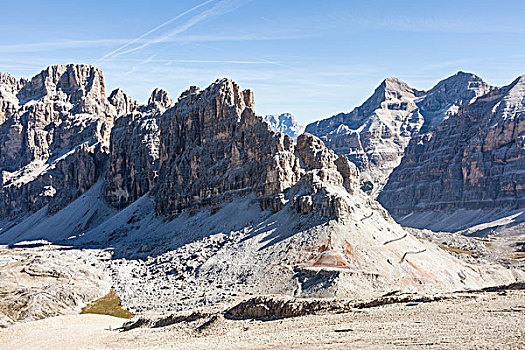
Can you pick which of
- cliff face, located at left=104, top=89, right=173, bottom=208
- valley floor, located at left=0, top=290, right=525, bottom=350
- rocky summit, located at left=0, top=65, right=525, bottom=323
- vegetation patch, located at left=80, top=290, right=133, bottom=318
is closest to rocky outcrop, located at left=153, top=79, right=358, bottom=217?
rocky summit, located at left=0, top=65, right=525, bottom=323

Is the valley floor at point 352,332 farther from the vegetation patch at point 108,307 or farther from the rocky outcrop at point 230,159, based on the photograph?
the rocky outcrop at point 230,159

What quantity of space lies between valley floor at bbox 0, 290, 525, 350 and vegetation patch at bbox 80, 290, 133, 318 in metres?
20.8

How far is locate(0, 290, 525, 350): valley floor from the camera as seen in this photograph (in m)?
33.7

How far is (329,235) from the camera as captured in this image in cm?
8588

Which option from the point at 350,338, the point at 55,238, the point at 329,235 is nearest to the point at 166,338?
the point at 350,338

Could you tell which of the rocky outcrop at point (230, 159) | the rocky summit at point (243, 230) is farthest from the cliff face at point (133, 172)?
the rocky outcrop at point (230, 159)

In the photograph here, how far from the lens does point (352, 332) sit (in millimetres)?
38906

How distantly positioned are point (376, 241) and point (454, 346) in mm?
56523

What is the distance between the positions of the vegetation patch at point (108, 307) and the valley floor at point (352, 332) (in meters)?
20.8

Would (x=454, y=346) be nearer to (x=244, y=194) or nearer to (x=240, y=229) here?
(x=240, y=229)

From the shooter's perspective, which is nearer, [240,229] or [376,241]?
[376,241]

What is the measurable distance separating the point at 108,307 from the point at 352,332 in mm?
59878

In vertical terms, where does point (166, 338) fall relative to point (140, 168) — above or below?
below

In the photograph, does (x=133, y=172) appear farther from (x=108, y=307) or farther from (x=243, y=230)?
(x=108, y=307)
